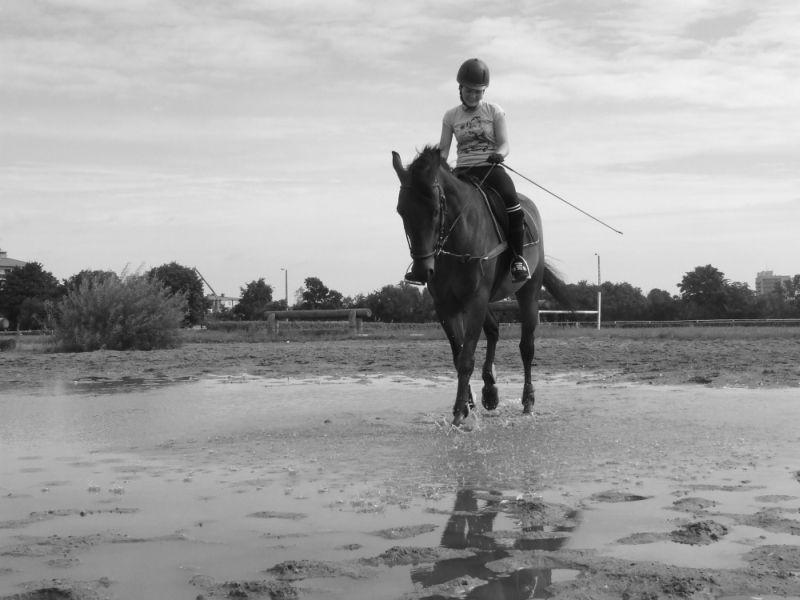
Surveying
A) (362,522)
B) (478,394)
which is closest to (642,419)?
(478,394)

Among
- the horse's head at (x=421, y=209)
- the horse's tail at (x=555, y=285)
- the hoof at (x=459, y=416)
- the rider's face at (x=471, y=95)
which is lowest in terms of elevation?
the hoof at (x=459, y=416)

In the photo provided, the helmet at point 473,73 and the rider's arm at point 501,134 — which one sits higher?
the helmet at point 473,73

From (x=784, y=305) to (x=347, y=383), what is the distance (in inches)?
3987

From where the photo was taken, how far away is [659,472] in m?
5.44

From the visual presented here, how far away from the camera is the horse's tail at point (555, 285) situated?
11906 millimetres

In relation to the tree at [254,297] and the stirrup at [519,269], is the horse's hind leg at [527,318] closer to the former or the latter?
the stirrup at [519,269]

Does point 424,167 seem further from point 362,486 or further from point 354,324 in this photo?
point 354,324

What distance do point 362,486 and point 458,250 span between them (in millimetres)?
3312

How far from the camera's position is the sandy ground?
3.32m

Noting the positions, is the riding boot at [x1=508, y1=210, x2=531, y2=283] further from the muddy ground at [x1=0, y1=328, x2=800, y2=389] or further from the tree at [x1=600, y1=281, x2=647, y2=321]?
the tree at [x1=600, y1=281, x2=647, y2=321]

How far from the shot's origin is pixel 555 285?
39.1ft

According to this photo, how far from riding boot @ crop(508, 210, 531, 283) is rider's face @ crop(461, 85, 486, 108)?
1140mm

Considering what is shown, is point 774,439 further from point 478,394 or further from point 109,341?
point 109,341

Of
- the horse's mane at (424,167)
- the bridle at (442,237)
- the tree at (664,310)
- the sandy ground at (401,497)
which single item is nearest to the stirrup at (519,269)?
the bridle at (442,237)
